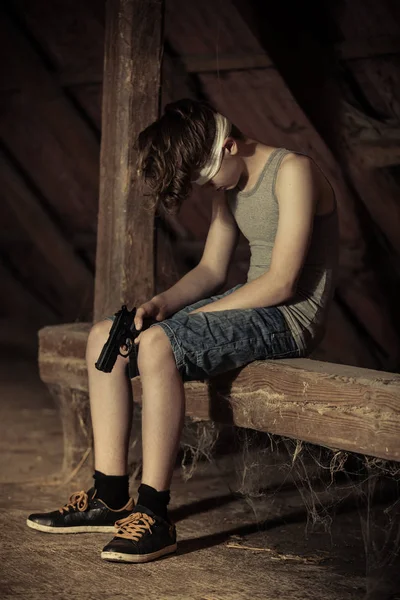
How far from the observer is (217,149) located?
3.07 m

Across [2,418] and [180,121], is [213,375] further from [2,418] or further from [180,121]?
[2,418]

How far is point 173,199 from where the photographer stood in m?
3.06

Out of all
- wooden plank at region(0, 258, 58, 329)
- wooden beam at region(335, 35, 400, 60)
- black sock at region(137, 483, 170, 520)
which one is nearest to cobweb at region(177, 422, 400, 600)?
black sock at region(137, 483, 170, 520)

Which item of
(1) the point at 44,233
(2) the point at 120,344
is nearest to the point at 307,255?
(2) the point at 120,344

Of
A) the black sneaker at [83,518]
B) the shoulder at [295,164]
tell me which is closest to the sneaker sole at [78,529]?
the black sneaker at [83,518]

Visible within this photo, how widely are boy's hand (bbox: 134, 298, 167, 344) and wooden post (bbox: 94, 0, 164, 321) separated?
1.44ft

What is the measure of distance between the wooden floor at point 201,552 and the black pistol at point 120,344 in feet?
1.79

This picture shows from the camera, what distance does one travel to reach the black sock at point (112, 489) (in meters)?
3.23

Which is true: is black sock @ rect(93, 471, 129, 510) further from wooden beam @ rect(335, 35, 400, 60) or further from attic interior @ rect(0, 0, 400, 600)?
wooden beam @ rect(335, 35, 400, 60)

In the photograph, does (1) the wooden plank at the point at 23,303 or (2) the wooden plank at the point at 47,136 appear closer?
(2) the wooden plank at the point at 47,136

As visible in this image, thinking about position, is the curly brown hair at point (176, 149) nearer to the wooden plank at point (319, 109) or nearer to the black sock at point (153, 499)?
the black sock at point (153, 499)

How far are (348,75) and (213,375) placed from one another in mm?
1524

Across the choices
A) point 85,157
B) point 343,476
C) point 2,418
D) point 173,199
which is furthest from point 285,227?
point 85,157

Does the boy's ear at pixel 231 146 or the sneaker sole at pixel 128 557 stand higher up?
the boy's ear at pixel 231 146
